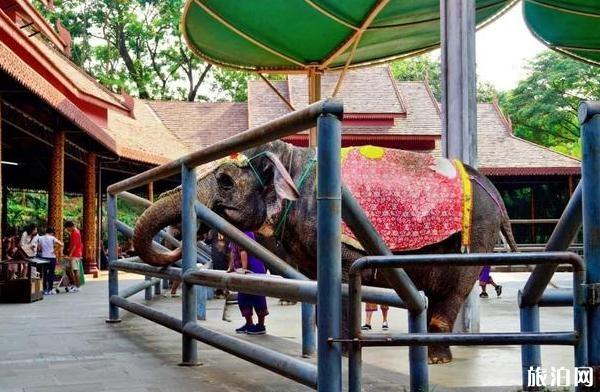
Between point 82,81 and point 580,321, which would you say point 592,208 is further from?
point 82,81

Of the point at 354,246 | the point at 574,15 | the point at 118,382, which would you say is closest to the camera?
the point at 118,382

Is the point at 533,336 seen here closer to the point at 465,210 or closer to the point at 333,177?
the point at 333,177

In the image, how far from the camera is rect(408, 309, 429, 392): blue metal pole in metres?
3.22

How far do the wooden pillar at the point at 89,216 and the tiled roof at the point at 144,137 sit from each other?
0.90 meters

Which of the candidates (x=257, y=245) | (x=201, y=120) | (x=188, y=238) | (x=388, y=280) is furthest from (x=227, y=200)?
(x=201, y=120)

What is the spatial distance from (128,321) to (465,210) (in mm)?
3346

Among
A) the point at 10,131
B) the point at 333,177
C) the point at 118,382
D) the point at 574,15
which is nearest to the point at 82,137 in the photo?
the point at 10,131

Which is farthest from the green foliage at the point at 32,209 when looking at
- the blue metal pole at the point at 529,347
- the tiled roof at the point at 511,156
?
the blue metal pole at the point at 529,347

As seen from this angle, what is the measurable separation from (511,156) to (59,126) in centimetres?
1406

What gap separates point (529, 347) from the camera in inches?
147

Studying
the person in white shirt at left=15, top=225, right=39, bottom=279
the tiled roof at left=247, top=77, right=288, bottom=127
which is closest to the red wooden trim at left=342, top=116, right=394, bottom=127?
the tiled roof at left=247, top=77, right=288, bottom=127

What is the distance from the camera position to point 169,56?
125ft

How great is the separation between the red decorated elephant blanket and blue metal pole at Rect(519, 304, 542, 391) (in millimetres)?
1725

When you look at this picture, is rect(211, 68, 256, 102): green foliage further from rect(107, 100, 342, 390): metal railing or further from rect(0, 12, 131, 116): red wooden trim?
rect(107, 100, 342, 390): metal railing
